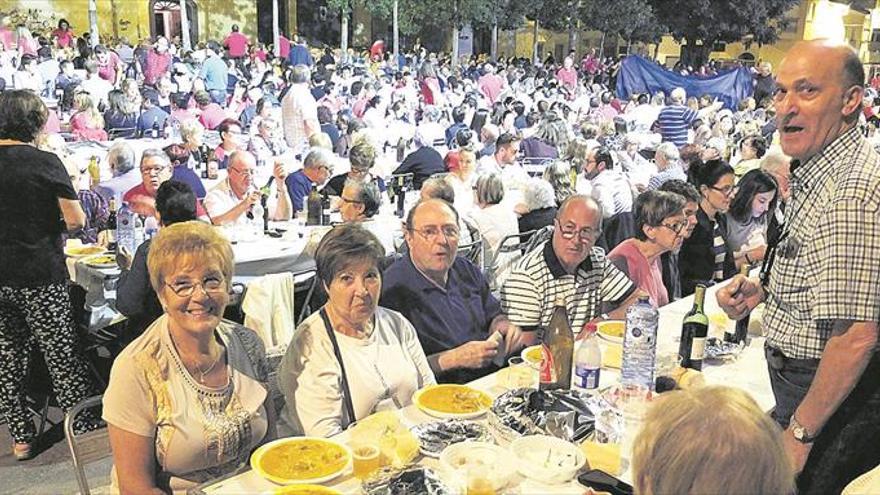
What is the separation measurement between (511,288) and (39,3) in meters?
25.1

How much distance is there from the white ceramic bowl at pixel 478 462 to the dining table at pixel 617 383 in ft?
0.10

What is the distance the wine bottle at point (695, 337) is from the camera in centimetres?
267

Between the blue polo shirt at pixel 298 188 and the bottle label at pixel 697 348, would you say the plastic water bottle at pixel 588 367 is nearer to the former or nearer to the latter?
the bottle label at pixel 697 348

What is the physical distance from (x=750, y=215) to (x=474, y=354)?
2776 mm

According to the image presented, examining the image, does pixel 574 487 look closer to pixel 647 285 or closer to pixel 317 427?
pixel 317 427

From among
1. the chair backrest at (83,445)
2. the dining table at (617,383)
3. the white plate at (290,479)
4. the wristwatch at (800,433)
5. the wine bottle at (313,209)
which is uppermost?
the wine bottle at (313,209)

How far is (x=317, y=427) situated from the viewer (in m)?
2.31

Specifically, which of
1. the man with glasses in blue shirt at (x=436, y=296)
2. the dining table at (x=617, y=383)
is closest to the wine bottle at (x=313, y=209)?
the man with glasses in blue shirt at (x=436, y=296)

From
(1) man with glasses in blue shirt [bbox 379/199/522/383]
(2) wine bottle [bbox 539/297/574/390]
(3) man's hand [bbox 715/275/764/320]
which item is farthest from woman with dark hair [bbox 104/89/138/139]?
(3) man's hand [bbox 715/275/764/320]

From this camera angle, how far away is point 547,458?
201 centimetres

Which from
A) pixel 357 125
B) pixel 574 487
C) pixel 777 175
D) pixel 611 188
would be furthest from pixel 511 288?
pixel 357 125

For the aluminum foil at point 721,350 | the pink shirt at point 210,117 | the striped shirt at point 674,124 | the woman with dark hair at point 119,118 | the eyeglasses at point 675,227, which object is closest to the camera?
the aluminum foil at point 721,350

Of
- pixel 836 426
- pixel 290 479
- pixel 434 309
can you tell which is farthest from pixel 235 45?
pixel 836 426

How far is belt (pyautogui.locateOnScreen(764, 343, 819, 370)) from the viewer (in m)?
2.10
